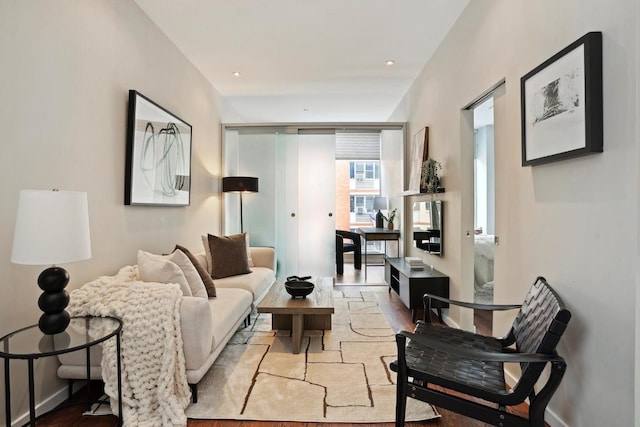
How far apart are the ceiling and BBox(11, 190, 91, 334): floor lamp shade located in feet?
7.00

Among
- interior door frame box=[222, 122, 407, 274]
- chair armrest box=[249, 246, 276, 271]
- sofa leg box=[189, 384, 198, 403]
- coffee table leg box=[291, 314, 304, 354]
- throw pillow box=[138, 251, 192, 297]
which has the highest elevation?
interior door frame box=[222, 122, 407, 274]

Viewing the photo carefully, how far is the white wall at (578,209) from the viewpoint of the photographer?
1343 mm

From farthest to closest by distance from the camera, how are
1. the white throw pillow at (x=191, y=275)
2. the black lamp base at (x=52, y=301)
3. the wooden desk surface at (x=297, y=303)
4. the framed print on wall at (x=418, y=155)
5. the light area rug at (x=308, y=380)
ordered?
the framed print on wall at (x=418, y=155) → the wooden desk surface at (x=297, y=303) → the white throw pillow at (x=191, y=275) → the light area rug at (x=308, y=380) → the black lamp base at (x=52, y=301)

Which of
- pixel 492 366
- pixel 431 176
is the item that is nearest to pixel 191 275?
pixel 492 366

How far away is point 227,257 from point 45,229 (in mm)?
2267

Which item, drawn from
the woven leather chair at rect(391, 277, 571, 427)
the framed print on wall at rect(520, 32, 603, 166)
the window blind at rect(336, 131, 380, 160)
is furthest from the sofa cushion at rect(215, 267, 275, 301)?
the window blind at rect(336, 131, 380, 160)

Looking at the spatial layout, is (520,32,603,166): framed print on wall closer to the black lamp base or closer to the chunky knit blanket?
the chunky knit blanket

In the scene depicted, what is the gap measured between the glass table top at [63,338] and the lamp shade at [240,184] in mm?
3134

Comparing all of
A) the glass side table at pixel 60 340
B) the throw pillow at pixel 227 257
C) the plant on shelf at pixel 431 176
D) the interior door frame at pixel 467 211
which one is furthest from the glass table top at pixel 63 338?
the plant on shelf at pixel 431 176

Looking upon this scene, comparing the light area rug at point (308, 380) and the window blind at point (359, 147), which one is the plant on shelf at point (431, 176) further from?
the window blind at point (359, 147)

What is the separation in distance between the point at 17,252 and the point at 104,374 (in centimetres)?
81

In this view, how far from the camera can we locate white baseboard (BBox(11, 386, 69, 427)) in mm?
1794

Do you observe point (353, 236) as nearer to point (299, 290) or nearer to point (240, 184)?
point (240, 184)

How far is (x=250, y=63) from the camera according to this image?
4027mm
